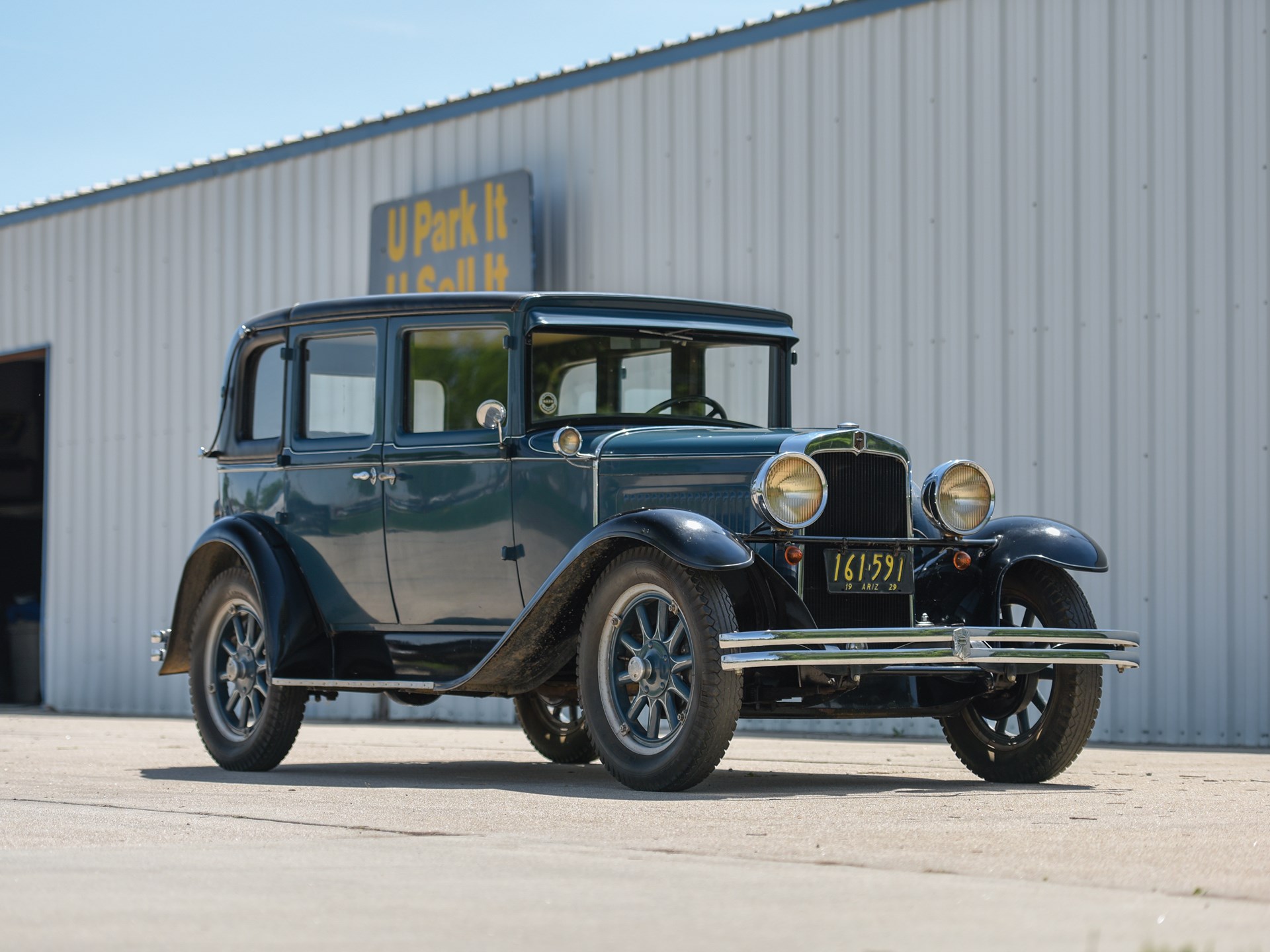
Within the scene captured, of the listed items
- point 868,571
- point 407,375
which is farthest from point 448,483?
point 868,571

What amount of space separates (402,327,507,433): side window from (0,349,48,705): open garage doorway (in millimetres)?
12999

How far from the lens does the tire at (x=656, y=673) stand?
654 centimetres

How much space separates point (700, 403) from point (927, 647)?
1.85 meters

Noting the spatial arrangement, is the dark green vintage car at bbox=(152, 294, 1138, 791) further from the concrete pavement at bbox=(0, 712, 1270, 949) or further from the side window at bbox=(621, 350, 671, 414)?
the concrete pavement at bbox=(0, 712, 1270, 949)

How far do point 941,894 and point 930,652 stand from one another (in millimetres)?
2700

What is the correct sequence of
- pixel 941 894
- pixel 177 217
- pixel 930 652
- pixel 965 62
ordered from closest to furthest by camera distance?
pixel 941 894 < pixel 930 652 < pixel 965 62 < pixel 177 217

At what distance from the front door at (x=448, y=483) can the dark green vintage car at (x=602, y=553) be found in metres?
0.01

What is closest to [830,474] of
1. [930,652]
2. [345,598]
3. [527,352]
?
[930,652]

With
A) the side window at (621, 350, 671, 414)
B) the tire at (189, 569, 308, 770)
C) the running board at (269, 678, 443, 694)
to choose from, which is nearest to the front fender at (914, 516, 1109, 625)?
the side window at (621, 350, 671, 414)

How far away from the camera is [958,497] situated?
7.54 m

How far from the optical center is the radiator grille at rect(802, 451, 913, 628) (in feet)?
23.3

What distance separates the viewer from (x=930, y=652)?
6.75 m

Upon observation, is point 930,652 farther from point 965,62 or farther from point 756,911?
point 965,62

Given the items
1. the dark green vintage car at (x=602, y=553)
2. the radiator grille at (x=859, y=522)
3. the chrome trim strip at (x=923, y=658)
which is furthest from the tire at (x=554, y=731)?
the chrome trim strip at (x=923, y=658)
